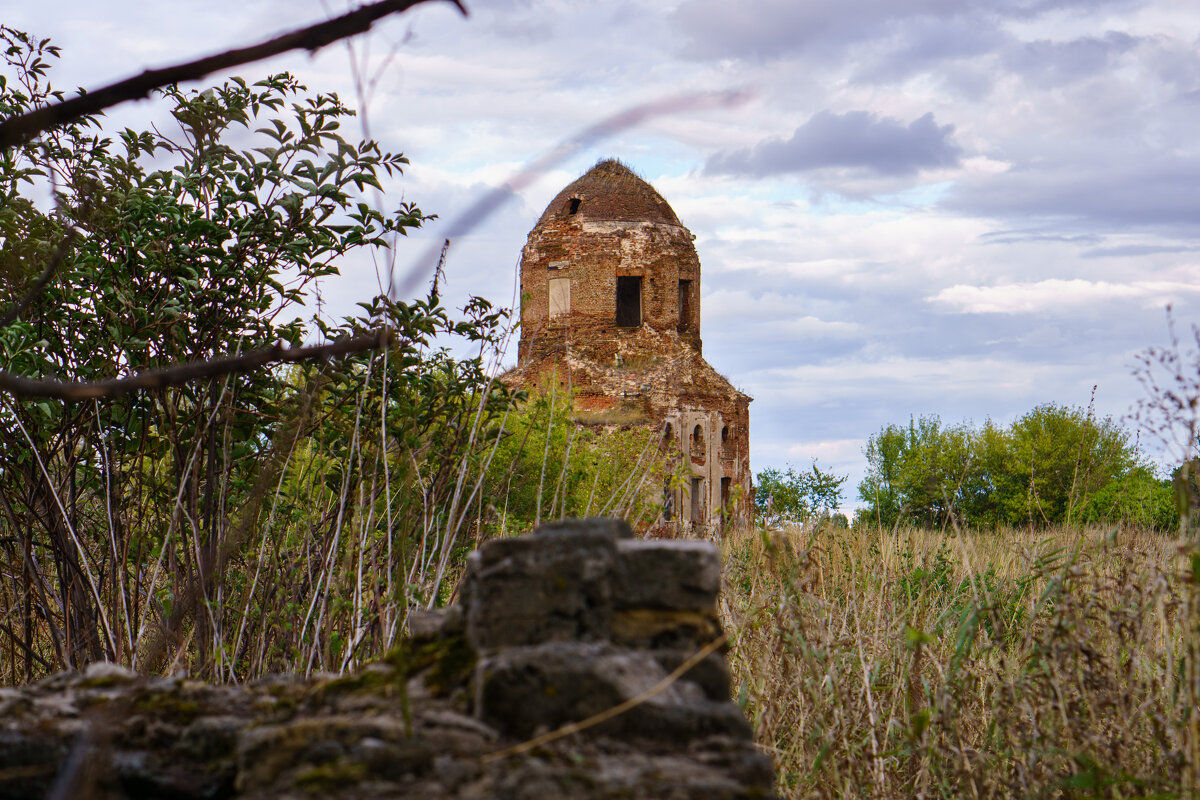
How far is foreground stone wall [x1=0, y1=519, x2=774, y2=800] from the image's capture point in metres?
1.22

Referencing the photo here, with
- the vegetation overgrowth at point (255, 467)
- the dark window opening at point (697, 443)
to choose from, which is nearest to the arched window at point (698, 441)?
the dark window opening at point (697, 443)

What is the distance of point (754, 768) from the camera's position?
1.25 m

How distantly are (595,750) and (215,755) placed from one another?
59 cm

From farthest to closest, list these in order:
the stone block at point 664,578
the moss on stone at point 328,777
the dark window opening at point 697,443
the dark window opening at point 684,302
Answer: the dark window opening at point 684,302, the dark window opening at point 697,443, the stone block at point 664,578, the moss on stone at point 328,777

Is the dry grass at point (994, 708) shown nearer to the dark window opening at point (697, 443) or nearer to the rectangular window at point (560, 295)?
the dark window opening at point (697, 443)

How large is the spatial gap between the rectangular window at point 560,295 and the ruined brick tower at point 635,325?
0.08ft

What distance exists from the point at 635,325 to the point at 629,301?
1.57 metres

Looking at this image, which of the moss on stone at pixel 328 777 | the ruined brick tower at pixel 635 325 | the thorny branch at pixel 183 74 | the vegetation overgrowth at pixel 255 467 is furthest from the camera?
the ruined brick tower at pixel 635 325

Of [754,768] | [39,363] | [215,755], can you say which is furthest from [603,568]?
[39,363]

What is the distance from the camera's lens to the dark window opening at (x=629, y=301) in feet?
80.2

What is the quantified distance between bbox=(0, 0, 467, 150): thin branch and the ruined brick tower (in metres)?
20.1

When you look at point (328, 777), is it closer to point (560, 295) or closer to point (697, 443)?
point (697, 443)

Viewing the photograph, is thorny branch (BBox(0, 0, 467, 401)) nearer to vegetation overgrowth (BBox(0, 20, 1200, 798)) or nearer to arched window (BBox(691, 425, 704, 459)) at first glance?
vegetation overgrowth (BBox(0, 20, 1200, 798))

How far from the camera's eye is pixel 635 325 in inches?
916
